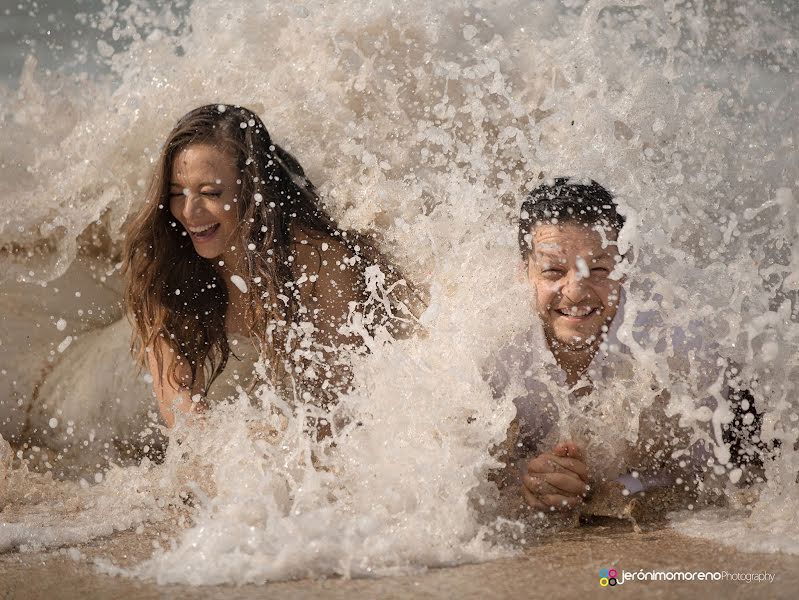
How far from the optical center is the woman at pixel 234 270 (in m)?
3.26

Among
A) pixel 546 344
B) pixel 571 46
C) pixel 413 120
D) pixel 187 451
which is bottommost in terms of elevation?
pixel 187 451

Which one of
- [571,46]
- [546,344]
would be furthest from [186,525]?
[571,46]

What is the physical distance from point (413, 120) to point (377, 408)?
181 centimetres

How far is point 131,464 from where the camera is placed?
3.59m

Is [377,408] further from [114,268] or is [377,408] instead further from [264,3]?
[264,3]

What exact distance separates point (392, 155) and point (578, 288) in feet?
4.86

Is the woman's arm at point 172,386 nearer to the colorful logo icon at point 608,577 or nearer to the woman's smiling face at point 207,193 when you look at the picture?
the woman's smiling face at point 207,193

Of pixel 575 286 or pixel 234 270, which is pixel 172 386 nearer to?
pixel 234 270

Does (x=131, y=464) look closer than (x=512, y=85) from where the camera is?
Yes

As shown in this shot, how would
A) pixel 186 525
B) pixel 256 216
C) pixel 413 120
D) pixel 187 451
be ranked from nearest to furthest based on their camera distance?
pixel 186 525, pixel 187 451, pixel 256 216, pixel 413 120

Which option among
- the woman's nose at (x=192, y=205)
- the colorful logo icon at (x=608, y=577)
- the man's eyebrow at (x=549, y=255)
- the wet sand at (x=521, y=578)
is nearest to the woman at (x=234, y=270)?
the woman's nose at (x=192, y=205)

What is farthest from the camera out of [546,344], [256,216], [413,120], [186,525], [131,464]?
[413,120]

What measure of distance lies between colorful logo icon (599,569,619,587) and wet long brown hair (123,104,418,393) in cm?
147

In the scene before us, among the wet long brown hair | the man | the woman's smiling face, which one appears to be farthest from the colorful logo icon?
the woman's smiling face
